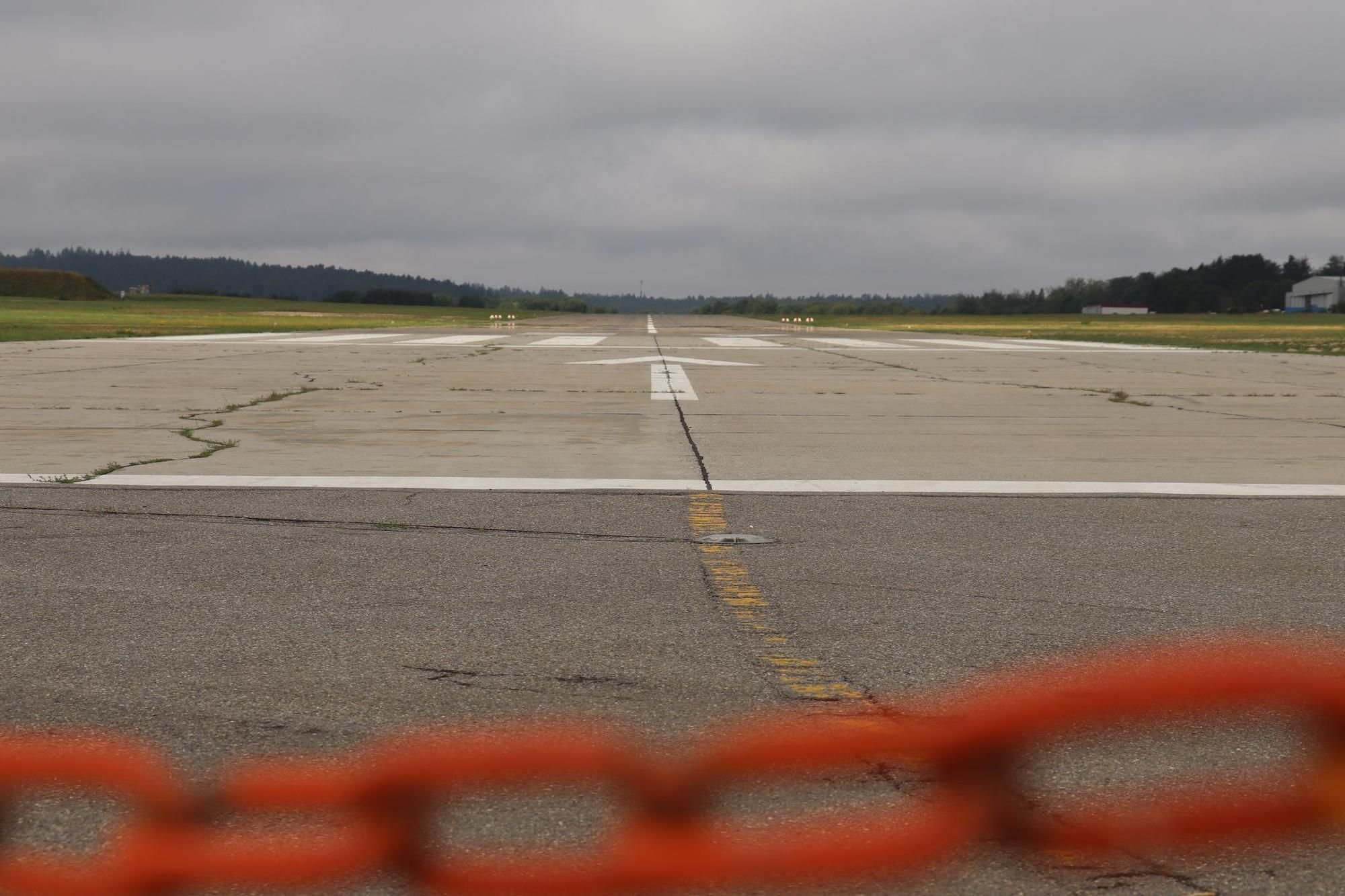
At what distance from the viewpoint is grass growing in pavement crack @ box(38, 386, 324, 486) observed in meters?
9.06

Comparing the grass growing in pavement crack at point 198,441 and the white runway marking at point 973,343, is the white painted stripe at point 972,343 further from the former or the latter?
the grass growing in pavement crack at point 198,441

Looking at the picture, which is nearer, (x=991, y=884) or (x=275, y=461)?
(x=991, y=884)

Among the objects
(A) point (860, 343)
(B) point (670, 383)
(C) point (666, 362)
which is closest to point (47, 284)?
(A) point (860, 343)

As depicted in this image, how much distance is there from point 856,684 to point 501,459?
251 inches

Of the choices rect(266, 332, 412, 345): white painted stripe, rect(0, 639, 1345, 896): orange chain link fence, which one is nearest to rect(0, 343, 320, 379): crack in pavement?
rect(266, 332, 412, 345): white painted stripe

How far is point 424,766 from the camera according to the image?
271 cm

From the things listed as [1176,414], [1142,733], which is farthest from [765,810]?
[1176,414]

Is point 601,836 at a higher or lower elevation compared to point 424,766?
lower

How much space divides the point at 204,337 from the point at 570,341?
1070 cm

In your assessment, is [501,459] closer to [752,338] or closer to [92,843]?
[92,843]

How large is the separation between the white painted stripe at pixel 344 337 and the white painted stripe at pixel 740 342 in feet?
34.1

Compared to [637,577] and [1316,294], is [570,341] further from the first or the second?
[1316,294]

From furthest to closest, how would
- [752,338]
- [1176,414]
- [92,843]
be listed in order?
[752,338] < [1176,414] < [92,843]

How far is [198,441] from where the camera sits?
11.4m
